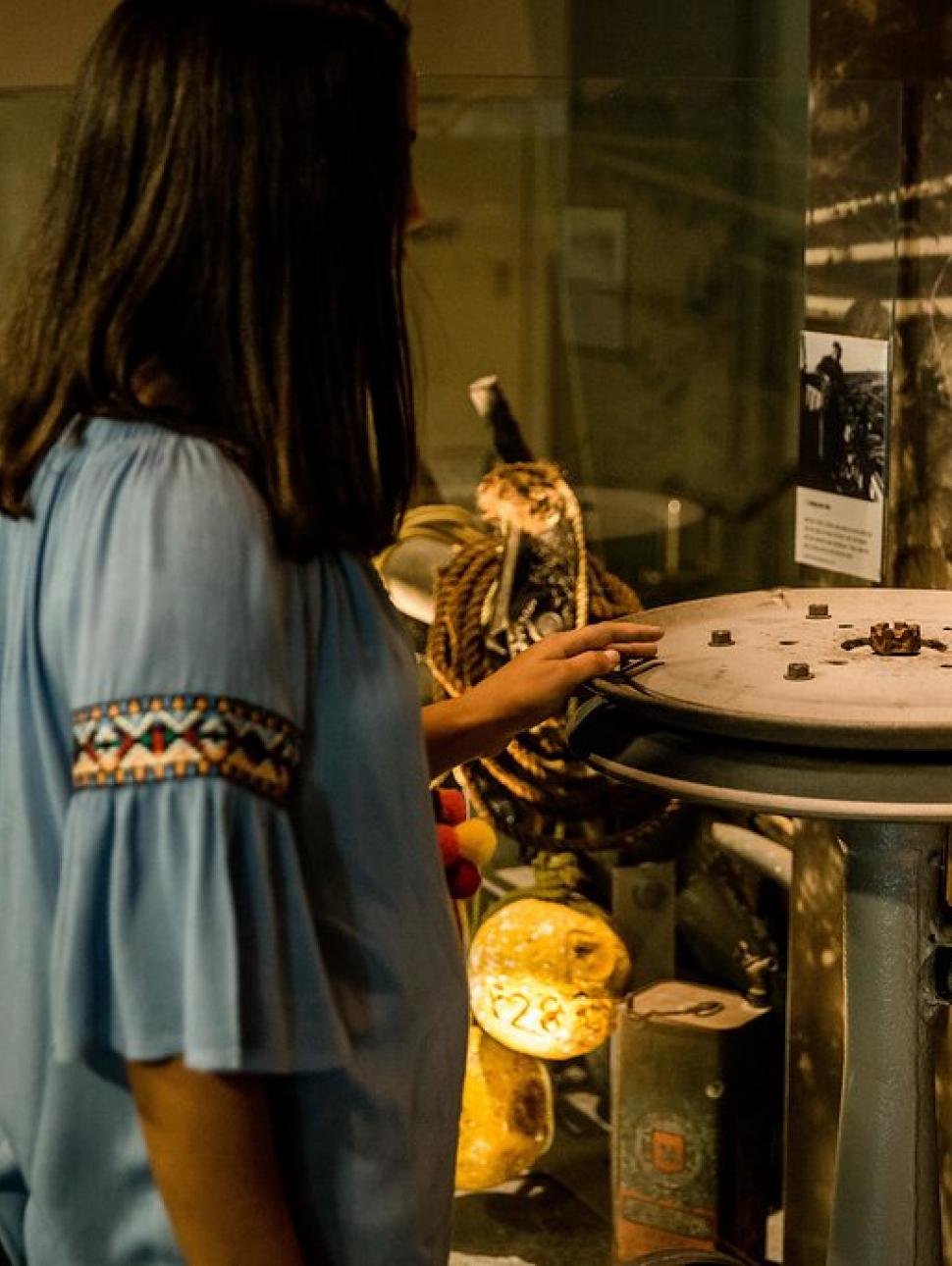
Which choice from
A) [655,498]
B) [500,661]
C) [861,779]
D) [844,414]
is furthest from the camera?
[655,498]

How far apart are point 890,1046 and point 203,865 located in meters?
0.85

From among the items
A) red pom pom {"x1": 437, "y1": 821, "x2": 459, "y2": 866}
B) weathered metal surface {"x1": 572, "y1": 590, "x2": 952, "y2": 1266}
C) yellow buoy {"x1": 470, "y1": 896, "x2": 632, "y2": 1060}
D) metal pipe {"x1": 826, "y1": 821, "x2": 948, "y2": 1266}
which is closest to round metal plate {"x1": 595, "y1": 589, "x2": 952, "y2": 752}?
weathered metal surface {"x1": 572, "y1": 590, "x2": 952, "y2": 1266}

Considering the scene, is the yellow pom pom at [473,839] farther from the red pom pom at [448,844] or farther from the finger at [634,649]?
the finger at [634,649]

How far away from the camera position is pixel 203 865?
36.3 inches

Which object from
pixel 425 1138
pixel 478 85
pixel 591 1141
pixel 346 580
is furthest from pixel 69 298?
pixel 591 1141

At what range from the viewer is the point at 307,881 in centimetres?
102

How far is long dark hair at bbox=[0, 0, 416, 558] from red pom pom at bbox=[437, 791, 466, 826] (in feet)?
2.29

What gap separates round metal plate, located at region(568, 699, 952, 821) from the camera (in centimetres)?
134

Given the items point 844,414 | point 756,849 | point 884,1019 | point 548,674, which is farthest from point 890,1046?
point 756,849

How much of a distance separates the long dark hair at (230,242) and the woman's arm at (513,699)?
1.26 feet

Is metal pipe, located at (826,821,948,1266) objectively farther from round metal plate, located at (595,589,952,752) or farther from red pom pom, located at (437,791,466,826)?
red pom pom, located at (437,791,466,826)

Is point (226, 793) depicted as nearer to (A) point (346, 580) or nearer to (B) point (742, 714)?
(A) point (346, 580)

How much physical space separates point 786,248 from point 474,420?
1.52ft

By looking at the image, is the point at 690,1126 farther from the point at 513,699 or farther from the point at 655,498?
the point at 513,699
